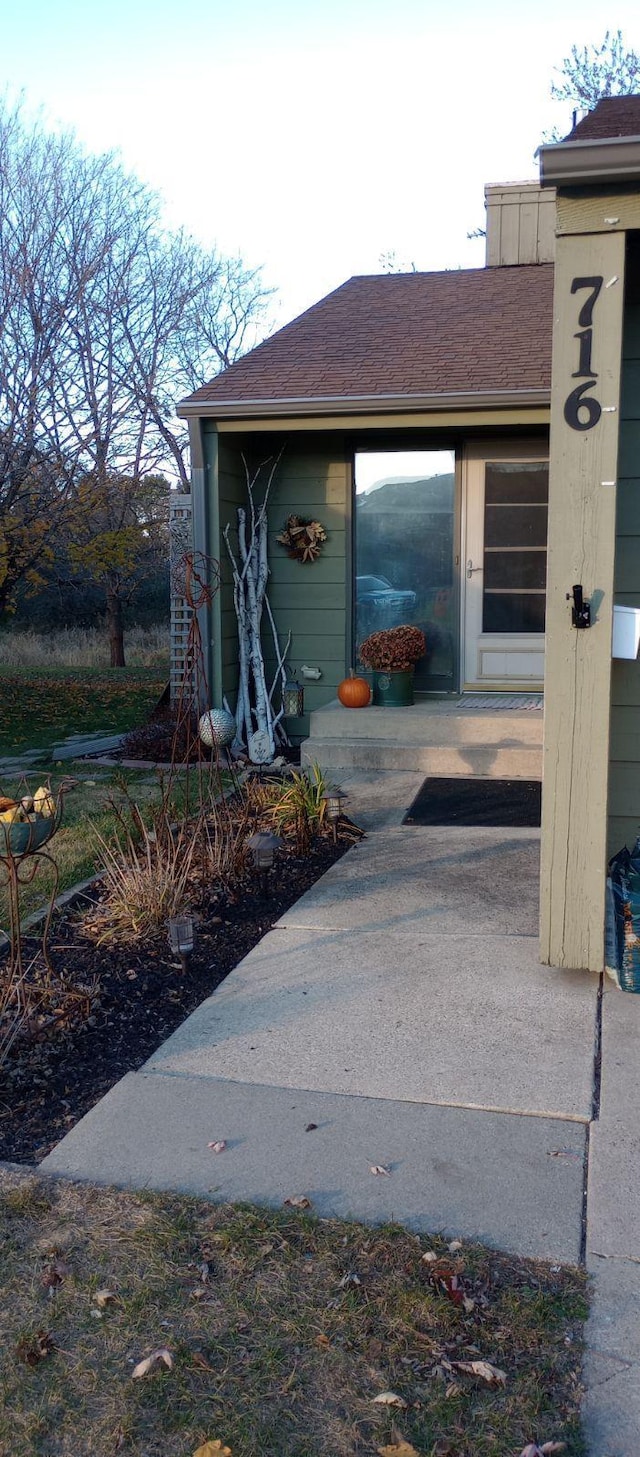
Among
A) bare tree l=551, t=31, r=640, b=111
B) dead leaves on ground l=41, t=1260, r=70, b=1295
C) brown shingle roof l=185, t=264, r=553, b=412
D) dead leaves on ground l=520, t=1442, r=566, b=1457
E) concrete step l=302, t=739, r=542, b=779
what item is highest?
bare tree l=551, t=31, r=640, b=111

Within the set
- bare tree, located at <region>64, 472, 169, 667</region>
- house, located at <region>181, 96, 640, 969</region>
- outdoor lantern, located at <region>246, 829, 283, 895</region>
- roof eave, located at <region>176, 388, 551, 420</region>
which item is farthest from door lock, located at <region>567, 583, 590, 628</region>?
bare tree, located at <region>64, 472, 169, 667</region>

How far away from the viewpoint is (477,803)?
697cm

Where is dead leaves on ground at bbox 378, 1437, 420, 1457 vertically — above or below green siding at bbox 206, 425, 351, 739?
below

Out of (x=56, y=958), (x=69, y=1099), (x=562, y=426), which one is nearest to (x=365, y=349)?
(x=562, y=426)

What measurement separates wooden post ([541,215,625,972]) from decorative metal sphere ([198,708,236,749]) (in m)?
4.31

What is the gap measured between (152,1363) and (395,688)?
6.75 meters

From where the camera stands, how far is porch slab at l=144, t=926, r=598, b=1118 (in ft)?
10.9

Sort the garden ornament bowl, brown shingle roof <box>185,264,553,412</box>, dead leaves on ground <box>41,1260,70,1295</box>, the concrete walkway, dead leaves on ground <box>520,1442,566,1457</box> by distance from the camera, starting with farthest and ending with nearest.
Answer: brown shingle roof <box>185,264,553,412</box> → the garden ornament bowl → the concrete walkway → dead leaves on ground <box>41,1260,70,1295</box> → dead leaves on ground <box>520,1442,566,1457</box>

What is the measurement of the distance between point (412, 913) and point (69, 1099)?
1958 millimetres

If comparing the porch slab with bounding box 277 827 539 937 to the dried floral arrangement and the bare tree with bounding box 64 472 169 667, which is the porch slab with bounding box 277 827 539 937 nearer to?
the dried floral arrangement

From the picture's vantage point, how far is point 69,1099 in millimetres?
3330

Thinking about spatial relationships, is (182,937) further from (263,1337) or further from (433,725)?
(433,725)

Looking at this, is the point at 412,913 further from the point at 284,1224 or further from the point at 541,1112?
the point at 284,1224

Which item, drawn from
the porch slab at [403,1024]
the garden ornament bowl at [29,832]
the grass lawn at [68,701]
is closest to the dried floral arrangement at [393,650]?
the grass lawn at [68,701]
